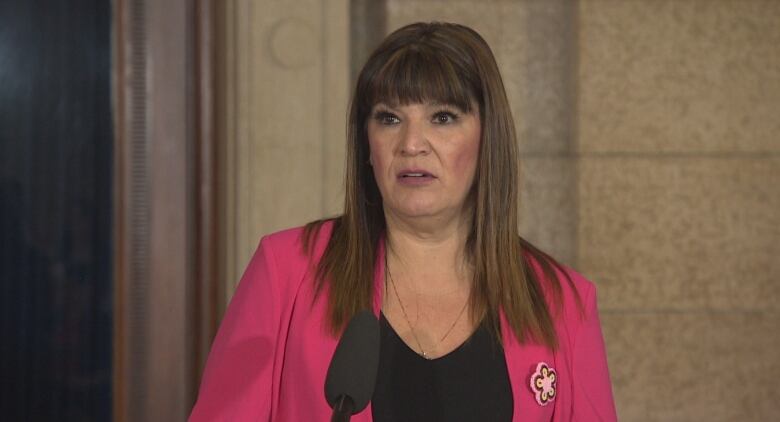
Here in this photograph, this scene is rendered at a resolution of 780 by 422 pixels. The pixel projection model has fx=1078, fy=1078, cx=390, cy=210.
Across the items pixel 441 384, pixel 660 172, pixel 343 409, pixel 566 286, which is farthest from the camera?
pixel 660 172

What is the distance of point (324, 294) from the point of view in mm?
1978

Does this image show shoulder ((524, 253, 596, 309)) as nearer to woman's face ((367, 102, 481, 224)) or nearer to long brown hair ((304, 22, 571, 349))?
long brown hair ((304, 22, 571, 349))

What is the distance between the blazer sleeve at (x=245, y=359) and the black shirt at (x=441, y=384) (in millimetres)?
206

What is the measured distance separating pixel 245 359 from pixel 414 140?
51 cm

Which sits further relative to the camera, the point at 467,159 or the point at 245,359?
the point at 467,159

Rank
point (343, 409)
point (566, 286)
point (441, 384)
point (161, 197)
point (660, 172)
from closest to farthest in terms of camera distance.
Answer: point (343, 409) < point (441, 384) < point (566, 286) < point (161, 197) < point (660, 172)

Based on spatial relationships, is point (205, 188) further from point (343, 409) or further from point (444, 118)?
point (343, 409)

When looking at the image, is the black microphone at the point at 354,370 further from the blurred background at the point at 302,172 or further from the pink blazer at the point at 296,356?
the blurred background at the point at 302,172

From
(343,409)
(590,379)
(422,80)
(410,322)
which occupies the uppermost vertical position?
(422,80)

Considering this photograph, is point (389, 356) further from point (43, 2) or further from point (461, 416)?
point (43, 2)

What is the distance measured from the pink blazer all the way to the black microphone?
26.9 inches

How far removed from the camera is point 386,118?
2055 millimetres

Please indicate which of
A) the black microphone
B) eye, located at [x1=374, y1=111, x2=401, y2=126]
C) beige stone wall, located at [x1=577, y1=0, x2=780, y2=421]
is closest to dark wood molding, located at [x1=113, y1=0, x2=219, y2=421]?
beige stone wall, located at [x1=577, y1=0, x2=780, y2=421]

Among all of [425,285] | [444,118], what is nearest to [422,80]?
[444,118]
